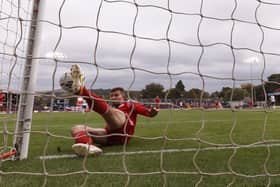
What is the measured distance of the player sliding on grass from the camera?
2.76 m

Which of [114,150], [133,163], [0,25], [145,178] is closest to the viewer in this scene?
[145,178]

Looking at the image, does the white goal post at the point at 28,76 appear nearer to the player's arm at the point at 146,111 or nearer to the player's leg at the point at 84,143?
the player's leg at the point at 84,143

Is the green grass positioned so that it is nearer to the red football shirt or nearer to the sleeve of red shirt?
the red football shirt

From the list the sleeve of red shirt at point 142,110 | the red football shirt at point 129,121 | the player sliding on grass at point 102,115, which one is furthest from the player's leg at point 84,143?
the sleeve of red shirt at point 142,110

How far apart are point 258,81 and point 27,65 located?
1.61 meters

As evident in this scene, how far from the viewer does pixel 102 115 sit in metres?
3.48

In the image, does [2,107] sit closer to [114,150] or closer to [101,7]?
[114,150]

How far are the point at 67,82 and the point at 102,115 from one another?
0.75 metres

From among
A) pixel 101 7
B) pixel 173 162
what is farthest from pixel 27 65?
pixel 173 162

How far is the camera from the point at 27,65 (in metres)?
2.83

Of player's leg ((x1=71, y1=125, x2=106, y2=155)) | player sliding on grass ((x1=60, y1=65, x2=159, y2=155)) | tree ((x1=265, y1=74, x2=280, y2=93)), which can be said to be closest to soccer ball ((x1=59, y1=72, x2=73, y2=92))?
player sliding on grass ((x1=60, y1=65, x2=159, y2=155))

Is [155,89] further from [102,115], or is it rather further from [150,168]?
[150,168]

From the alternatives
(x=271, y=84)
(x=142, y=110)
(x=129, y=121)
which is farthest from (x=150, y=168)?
(x=271, y=84)

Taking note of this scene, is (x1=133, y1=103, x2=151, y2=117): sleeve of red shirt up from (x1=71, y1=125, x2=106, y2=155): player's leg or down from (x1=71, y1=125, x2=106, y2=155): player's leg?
up
